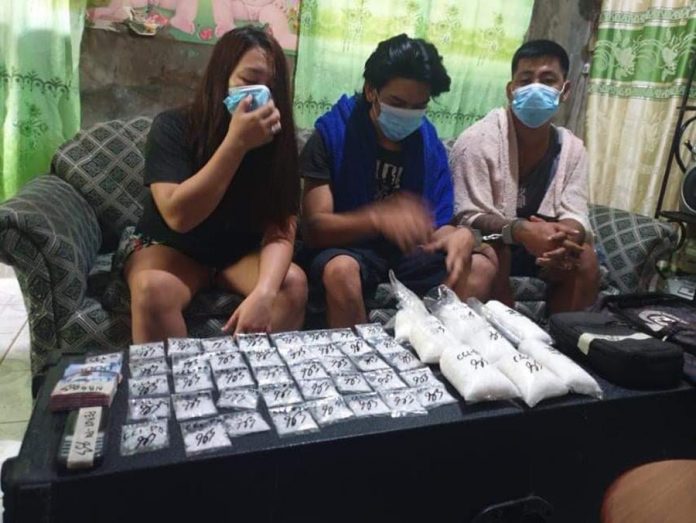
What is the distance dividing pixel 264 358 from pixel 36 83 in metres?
1.43

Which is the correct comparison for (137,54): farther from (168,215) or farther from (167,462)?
(167,462)

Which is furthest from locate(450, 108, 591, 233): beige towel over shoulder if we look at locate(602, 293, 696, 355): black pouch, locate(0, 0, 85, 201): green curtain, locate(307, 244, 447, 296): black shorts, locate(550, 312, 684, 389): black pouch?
locate(0, 0, 85, 201): green curtain

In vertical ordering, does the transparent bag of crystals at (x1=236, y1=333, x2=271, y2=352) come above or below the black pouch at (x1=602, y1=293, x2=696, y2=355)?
below

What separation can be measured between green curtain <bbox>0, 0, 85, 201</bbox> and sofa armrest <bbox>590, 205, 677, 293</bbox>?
6.04ft

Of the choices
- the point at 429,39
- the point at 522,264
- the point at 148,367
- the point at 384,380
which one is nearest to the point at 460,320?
the point at 384,380

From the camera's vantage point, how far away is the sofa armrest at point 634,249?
176cm

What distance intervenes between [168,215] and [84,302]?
338 mm

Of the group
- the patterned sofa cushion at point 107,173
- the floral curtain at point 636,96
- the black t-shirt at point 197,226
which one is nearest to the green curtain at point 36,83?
the patterned sofa cushion at point 107,173

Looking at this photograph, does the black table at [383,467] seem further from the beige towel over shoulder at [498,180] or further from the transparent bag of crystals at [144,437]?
the beige towel over shoulder at [498,180]

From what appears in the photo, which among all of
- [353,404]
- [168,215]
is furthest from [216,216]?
[353,404]

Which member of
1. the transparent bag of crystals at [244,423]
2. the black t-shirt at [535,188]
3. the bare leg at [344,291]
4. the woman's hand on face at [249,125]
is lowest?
the bare leg at [344,291]

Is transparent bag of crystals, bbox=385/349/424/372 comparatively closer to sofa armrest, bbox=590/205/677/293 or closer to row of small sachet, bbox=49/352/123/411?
row of small sachet, bbox=49/352/123/411

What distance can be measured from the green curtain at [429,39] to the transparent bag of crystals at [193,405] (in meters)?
1.53

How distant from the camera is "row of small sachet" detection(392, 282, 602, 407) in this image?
0.85 m
